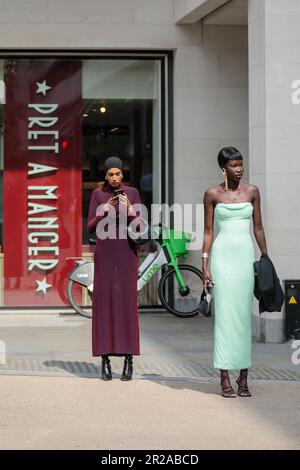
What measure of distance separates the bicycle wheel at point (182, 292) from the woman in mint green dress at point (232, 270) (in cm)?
563

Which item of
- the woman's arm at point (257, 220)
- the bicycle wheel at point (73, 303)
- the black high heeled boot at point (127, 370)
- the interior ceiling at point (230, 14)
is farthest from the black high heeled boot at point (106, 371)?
the interior ceiling at point (230, 14)

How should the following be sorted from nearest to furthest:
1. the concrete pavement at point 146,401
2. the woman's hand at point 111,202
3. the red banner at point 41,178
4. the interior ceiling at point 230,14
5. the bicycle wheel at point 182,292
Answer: the concrete pavement at point 146,401 → the woman's hand at point 111,202 → the interior ceiling at point 230,14 → the bicycle wheel at point 182,292 → the red banner at point 41,178

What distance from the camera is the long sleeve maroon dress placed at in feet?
29.3

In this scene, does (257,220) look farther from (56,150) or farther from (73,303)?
(56,150)

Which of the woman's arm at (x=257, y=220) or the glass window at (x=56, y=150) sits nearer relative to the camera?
the woman's arm at (x=257, y=220)

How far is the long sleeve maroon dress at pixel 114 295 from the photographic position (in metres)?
8.95

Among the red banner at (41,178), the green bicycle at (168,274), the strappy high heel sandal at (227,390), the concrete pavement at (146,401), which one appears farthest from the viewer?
the red banner at (41,178)

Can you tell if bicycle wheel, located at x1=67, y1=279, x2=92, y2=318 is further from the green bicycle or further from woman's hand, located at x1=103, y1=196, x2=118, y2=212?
woman's hand, located at x1=103, y1=196, x2=118, y2=212

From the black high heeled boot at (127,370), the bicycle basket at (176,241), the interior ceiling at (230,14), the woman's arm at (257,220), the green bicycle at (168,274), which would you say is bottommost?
the black high heeled boot at (127,370)

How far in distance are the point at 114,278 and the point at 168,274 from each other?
16.6 feet

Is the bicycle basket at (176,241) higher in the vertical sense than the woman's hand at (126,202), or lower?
lower

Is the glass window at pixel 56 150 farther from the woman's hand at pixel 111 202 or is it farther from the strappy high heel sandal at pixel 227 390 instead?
the strappy high heel sandal at pixel 227 390

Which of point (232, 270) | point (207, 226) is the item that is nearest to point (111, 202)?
point (207, 226)
